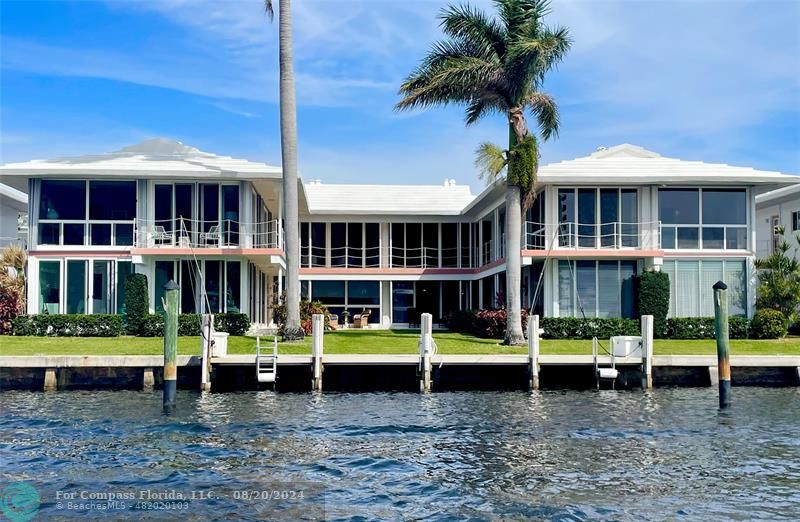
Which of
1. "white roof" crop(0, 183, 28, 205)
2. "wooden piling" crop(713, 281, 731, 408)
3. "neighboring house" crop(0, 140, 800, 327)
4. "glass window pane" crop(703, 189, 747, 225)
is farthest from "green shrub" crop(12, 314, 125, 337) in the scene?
"glass window pane" crop(703, 189, 747, 225)

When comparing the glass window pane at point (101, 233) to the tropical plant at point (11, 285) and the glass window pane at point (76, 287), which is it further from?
the tropical plant at point (11, 285)

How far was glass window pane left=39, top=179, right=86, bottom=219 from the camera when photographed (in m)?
30.2

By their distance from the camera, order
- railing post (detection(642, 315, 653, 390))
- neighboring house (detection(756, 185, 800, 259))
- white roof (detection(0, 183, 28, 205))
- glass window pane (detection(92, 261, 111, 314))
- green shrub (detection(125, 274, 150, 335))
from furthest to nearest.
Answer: white roof (detection(0, 183, 28, 205))
neighboring house (detection(756, 185, 800, 259))
glass window pane (detection(92, 261, 111, 314))
green shrub (detection(125, 274, 150, 335))
railing post (detection(642, 315, 653, 390))

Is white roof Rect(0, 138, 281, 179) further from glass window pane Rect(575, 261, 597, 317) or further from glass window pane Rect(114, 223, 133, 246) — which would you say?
glass window pane Rect(575, 261, 597, 317)

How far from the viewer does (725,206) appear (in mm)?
31266

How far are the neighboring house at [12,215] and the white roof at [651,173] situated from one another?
2228cm

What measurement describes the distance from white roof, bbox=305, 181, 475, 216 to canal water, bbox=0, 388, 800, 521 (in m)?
20.8

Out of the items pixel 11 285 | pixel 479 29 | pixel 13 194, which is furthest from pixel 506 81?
pixel 13 194

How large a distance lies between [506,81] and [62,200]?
16.2 m

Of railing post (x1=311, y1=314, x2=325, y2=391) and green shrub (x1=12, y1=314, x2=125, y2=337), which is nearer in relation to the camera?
railing post (x1=311, y1=314, x2=325, y2=391)

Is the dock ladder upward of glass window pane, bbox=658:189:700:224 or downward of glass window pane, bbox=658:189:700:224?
downward

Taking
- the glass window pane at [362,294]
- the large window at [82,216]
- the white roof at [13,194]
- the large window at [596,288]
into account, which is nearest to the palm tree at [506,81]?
the large window at [596,288]

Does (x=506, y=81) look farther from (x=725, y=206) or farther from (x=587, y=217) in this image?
(x=725, y=206)

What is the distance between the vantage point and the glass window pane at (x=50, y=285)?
29688mm
